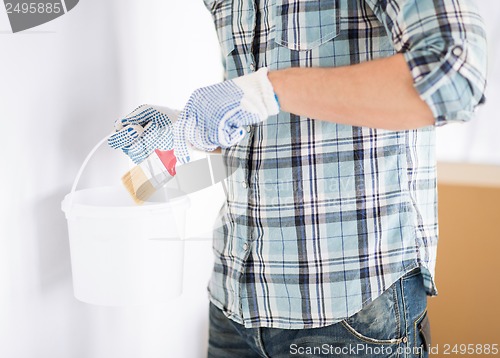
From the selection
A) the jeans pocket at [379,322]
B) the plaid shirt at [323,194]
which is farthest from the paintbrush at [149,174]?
the jeans pocket at [379,322]

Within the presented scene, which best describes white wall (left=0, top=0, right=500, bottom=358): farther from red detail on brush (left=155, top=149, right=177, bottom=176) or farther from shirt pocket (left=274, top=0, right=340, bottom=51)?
shirt pocket (left=274, top=0, right=340, bottom=51)

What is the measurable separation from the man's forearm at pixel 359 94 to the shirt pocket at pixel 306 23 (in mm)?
90

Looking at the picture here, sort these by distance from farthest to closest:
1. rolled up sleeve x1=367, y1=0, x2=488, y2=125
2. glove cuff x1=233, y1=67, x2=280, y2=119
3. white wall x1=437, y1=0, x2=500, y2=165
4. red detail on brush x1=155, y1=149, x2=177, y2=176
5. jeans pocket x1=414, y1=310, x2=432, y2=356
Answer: white wall x1=437, y1=0, x2=500, y2=165 → red detail on brush x1=155, y1=149, x2=177, y2=176 → jeans pocket x1=414, y1=310, x2=432, y2=356 → glove cuff x1=233, y1=67, x2=280, y2=119 → rolled up sleeve x1=367, y1=0, x2=488, y2=125

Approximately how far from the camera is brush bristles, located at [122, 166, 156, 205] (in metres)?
1.04

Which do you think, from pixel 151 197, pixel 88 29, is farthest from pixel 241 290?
pixel 88 29

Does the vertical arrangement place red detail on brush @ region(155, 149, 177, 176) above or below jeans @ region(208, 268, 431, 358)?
above

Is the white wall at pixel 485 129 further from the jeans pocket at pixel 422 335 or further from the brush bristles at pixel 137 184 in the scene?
the brush bristles at pixel 137 184

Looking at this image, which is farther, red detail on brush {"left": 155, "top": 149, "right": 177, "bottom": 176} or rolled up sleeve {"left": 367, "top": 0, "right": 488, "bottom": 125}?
red detail on brush {"left": 155, "top": 149, "right": 177, "bottom": 176}

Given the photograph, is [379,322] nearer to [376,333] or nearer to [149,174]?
[376,333]

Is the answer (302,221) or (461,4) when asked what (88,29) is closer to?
(302,221)

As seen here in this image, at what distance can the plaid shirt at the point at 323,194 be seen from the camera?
2.87ft

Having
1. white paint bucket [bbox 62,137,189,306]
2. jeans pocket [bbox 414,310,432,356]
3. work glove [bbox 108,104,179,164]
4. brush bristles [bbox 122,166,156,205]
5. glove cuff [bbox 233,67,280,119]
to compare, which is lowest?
jeans pocket [bbox 414,310,432,356]

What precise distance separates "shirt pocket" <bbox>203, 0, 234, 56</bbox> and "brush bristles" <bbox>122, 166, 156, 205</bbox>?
278 millimetres

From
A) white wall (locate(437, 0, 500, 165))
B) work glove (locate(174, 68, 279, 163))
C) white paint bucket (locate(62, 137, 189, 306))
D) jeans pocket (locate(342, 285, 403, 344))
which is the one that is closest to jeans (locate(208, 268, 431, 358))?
jeans pocket (locate(342, 285, 403, 344))
